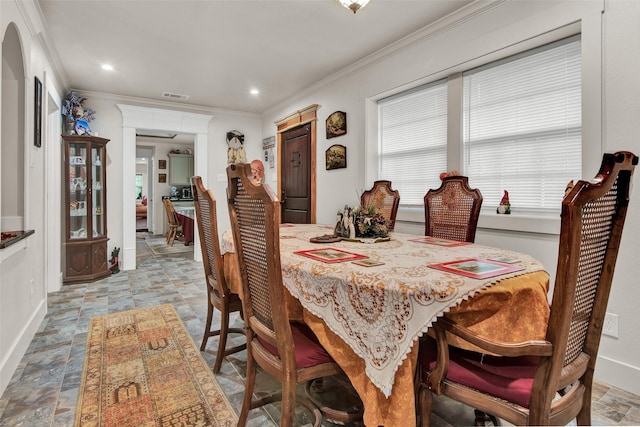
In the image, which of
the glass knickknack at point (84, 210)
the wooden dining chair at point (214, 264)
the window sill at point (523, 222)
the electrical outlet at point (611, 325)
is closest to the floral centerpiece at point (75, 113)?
the glass knickknack at point (84, 210)

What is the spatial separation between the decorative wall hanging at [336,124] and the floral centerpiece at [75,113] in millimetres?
3197

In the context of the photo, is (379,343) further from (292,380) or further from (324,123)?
(324,123)

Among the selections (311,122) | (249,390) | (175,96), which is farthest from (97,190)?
(249,390)

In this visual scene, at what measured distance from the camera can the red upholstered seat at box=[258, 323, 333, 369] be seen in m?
1.24

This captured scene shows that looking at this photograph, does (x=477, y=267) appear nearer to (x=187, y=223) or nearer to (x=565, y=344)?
(x=565, y=344)

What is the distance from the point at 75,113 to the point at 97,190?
1017mm

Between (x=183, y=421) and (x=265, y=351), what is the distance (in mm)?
654

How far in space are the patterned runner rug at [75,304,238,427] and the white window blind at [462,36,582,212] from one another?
2474mm

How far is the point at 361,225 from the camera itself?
2.09 meters

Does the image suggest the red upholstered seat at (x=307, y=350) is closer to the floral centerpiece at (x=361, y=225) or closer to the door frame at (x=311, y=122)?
the floral centerpiece at (x=361, y=225)

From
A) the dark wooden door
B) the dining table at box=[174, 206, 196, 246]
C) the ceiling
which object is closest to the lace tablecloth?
the ceiling

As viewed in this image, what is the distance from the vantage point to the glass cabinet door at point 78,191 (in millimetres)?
4273

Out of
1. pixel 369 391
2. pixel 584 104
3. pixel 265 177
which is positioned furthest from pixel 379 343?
pixel 265 177

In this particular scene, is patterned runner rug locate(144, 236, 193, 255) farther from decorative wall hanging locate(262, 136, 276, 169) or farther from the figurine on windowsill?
the figurine on windowsill
